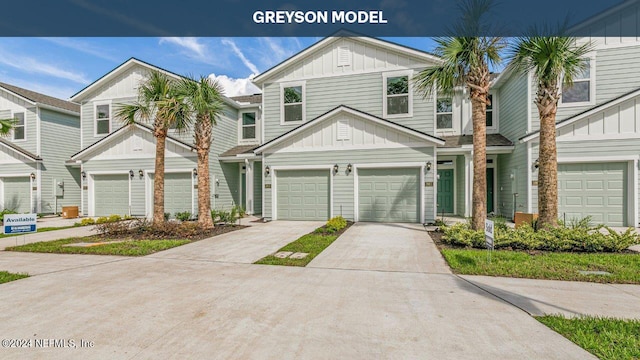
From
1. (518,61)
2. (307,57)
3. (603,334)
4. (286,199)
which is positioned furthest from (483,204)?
(307,57)

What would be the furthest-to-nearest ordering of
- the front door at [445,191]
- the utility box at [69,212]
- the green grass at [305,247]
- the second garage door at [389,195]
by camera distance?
1. the utility box at [69,212]
2. the front door at [445,191]
3. the second garage door at [389,195]
4. the green grass at [305,247]

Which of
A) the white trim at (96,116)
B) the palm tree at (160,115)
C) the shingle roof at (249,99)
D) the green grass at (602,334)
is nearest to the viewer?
the green grass at (602,334)

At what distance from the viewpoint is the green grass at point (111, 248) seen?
7254mm

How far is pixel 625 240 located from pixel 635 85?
26.0 ft

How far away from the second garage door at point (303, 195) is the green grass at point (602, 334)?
937 cm

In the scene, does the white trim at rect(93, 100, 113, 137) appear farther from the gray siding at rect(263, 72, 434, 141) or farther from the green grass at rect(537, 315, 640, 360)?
the green grass at rect(537, 315, 640, 360)

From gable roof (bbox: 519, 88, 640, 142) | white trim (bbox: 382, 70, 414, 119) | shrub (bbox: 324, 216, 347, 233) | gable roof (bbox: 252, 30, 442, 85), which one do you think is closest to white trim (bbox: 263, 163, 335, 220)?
shrub (bbox: 324, 216, 347, 233)

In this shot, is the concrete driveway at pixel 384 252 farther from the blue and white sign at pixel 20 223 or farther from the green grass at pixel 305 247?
the blue and white sign at pixel 20 223

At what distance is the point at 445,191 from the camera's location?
46.8 ft

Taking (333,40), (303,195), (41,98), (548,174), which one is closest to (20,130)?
(41,98)

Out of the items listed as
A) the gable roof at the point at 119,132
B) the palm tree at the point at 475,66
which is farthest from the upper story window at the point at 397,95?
the gable roof at the point at 119,132

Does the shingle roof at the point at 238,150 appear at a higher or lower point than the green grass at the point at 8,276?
higher

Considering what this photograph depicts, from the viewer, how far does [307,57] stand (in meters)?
14.2

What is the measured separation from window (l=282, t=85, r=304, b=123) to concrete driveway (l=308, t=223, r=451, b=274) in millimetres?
6721
